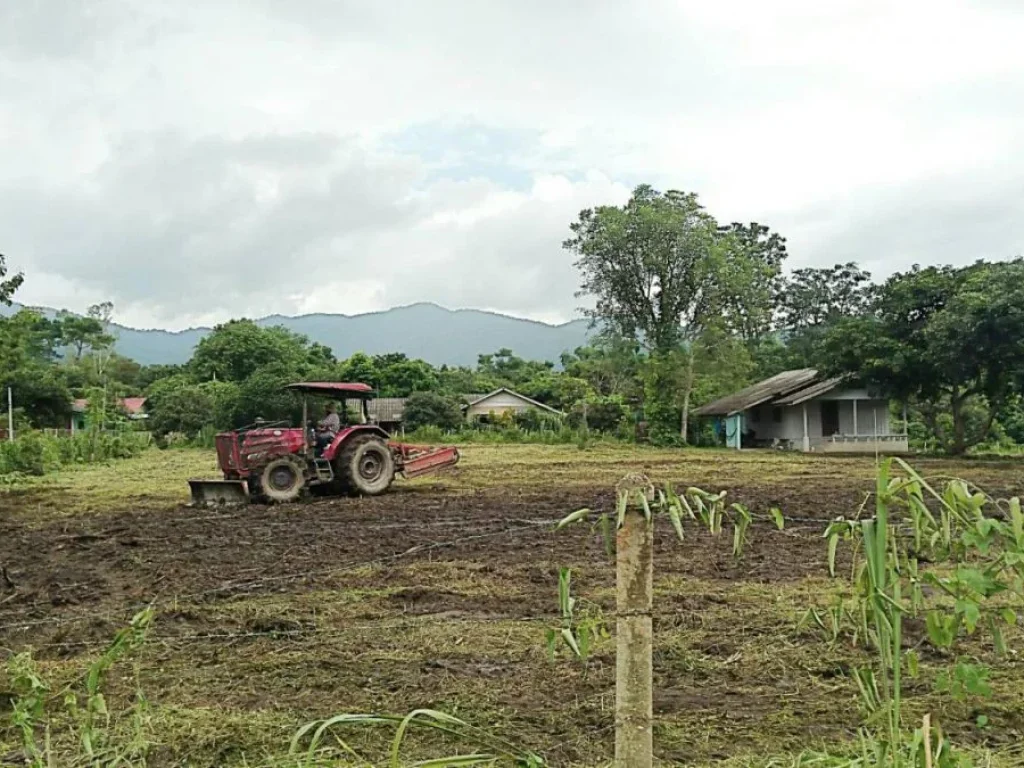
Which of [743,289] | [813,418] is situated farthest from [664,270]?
[813,418]

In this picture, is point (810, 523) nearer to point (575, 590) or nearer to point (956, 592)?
point (575, 590)

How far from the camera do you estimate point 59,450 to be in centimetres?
2380

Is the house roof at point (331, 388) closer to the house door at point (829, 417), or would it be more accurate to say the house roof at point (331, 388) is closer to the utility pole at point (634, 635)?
the utility pole at point (634, 635)

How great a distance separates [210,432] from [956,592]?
36958 millimetres

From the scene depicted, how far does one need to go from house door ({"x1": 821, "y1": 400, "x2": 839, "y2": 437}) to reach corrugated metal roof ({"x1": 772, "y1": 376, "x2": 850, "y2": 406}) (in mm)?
1346

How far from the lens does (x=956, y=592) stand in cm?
159

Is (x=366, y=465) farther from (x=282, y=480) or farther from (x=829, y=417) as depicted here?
(x=829, y=417)

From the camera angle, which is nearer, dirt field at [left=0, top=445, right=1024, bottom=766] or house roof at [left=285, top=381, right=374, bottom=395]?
→ dirt field at [left=0, top=445, right=1024, bottom=766]

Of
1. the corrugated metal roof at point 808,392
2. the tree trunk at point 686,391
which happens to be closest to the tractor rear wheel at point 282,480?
the corrugated metal roof at point 808,392

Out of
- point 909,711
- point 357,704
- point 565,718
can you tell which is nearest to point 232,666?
point 357,704

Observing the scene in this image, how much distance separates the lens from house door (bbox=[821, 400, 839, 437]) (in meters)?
33.1

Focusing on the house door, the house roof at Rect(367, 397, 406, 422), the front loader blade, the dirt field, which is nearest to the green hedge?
the front loader blade

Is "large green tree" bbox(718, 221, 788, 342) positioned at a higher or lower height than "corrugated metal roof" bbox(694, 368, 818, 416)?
higher

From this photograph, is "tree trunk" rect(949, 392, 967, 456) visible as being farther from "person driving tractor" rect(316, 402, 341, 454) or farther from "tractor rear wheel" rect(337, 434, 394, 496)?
"person driving tractor" rect(316, 402, 341, 454)
